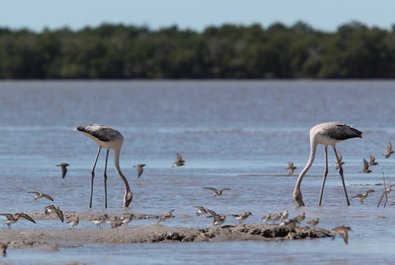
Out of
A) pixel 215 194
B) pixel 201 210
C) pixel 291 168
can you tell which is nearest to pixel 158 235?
pixel 201 210

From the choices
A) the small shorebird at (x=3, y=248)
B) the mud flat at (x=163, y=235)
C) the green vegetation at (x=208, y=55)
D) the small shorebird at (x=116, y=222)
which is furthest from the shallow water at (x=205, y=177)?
the green vegetation at (x=208, y=55)

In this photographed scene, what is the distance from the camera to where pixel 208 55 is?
106 metres

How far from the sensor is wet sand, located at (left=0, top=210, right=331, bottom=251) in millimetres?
14500

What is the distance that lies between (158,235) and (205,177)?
7.24 m

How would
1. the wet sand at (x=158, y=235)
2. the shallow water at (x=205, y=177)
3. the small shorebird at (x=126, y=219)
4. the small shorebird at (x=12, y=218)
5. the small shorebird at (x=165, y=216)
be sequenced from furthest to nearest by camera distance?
the small shorebird at (x=165, y=216)
the small shorebird at (x=126, y=219)
the small shorebird at (x=12, y=218)
the wet sand at (x=158, y=235)
the shallow water at (x=205, y=177)

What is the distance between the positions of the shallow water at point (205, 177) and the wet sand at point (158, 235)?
0.21m

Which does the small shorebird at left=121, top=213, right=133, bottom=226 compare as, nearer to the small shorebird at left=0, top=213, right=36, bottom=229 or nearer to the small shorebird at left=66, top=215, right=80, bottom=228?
the small shorebird at left=66, top=215, right=80, bottom=228

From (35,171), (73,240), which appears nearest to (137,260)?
(73,240)

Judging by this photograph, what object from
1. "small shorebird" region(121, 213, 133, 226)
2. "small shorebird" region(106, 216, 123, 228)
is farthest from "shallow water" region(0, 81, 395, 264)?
"small shorebird" region(106, 216, 123, 228)

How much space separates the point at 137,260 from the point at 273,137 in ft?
61.4

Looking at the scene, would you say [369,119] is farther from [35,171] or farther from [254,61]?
[254,61]

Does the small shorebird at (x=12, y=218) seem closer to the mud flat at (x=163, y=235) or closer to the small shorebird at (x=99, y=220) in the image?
the mud flat at (x=163, y=235)

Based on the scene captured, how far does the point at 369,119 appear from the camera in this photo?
40.8 metres

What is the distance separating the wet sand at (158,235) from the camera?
14.5 m
